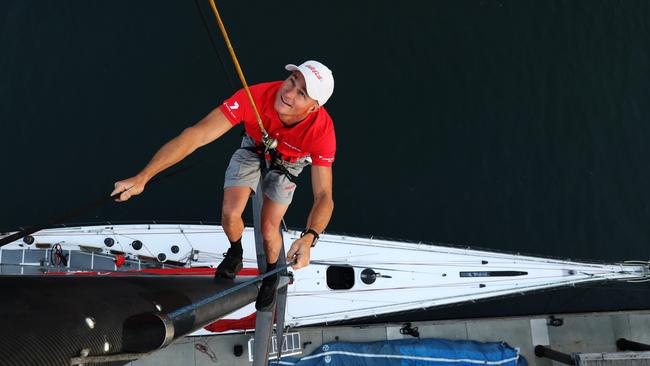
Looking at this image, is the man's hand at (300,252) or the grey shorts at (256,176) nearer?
the man's hand at (300,252)

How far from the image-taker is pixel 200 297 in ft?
12.1

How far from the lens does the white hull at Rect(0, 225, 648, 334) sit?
36.7ft

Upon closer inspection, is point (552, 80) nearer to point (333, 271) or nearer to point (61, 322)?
point (333, 271)

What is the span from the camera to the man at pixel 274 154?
4.54 meters

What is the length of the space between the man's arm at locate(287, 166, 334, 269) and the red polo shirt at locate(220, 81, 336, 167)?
0.17 meters

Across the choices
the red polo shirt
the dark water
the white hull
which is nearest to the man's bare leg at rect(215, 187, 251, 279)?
the red polo shirt

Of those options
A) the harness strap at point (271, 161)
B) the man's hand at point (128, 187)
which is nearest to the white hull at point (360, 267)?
the harness strap at point (271, 161)

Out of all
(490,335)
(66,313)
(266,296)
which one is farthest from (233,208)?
(490,335)

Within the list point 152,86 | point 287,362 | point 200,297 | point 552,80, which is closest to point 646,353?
point 552,80

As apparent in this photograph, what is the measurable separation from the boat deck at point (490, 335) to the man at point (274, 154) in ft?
22.7

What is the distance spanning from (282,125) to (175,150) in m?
1.45

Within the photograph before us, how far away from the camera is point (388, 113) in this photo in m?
14.2

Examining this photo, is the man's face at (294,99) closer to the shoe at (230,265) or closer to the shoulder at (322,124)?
the shoulder at (322,124)

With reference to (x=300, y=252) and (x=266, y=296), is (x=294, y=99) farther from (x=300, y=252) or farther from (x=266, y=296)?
(x=266, y=296)
